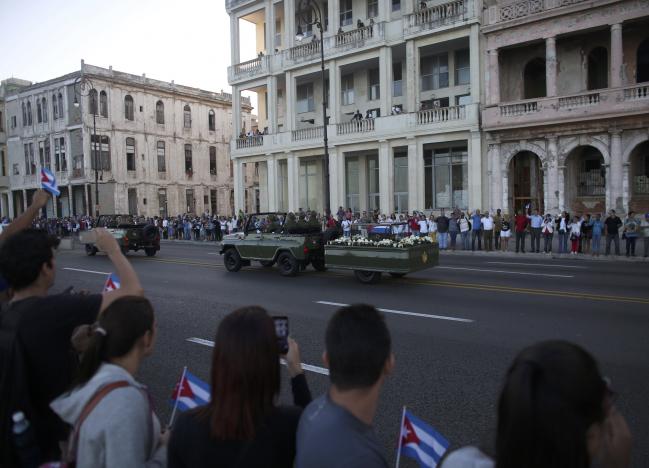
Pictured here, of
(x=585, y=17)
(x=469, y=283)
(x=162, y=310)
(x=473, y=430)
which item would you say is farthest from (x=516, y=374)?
(x=585, y=17)

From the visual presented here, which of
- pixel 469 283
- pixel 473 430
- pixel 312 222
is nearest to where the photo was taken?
pixel 473 430

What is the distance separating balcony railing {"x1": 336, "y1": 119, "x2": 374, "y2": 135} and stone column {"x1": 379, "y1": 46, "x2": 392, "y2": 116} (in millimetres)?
1179

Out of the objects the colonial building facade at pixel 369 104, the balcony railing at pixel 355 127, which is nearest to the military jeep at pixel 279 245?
the colonial building facade at pixel 369 104

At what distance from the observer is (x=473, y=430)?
4.86 metres

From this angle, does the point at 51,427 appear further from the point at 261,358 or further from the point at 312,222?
the point at 312,222

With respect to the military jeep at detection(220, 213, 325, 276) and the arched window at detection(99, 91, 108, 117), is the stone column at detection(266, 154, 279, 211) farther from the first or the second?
the arched window at detection(99, 91, 108, 117)

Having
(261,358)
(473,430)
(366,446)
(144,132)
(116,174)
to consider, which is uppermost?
(144,132)

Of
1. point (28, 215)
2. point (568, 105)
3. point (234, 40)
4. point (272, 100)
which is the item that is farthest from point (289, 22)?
point (28, 215)

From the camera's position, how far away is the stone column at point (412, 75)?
30.0m

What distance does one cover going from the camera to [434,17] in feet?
94.6

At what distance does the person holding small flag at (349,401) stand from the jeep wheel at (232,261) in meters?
14.6

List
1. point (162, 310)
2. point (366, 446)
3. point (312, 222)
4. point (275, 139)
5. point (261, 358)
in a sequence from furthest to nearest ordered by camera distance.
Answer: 1. point (275, 139)
2. point (312, 222)
3. point (162, 310)
4. point (261, 358)
5. point (366, 446)

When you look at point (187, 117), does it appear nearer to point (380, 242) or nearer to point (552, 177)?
point (552, 177)

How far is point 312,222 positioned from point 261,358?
14.0 meters
